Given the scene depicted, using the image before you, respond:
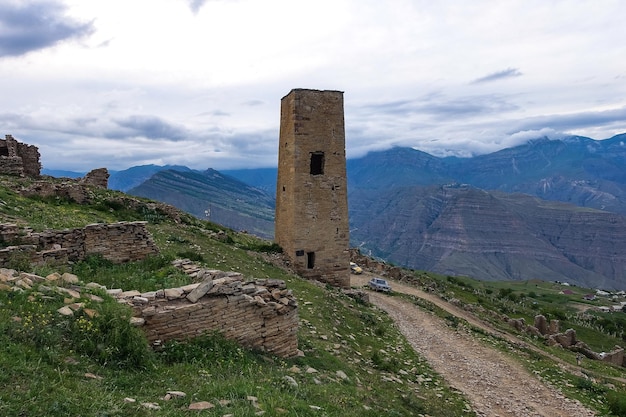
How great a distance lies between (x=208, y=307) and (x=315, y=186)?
1761 centimetres

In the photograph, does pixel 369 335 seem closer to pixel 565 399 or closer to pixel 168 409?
pixel 565 399

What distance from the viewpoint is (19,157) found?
2859 centimetres

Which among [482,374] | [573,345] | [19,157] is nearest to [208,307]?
[482,374]

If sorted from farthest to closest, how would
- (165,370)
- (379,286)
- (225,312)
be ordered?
(379,286)
(225,312)
(165,370)

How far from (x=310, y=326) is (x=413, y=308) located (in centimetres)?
1286

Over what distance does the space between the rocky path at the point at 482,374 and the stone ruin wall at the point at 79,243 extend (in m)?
11.3


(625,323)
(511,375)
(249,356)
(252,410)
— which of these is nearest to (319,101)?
(511,375)

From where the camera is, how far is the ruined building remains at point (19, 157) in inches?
1093

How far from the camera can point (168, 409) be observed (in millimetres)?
6742

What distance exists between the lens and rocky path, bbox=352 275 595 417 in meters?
13.9

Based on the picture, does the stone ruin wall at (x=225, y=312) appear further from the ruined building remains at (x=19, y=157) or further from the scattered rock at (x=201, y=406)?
the ruined building remains at (x=19, y=157)

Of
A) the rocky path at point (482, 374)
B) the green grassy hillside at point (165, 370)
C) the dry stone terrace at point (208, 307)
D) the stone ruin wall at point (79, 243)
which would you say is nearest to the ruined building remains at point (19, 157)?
the green grassy hillside at point (165, 370)

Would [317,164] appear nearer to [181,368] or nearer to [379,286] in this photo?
[379,286]

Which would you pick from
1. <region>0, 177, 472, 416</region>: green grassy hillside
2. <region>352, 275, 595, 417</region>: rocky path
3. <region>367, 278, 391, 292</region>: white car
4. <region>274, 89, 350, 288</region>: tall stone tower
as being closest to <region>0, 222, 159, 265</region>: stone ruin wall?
<region>0, 177, 472, 416</region>: green grassy hillside
